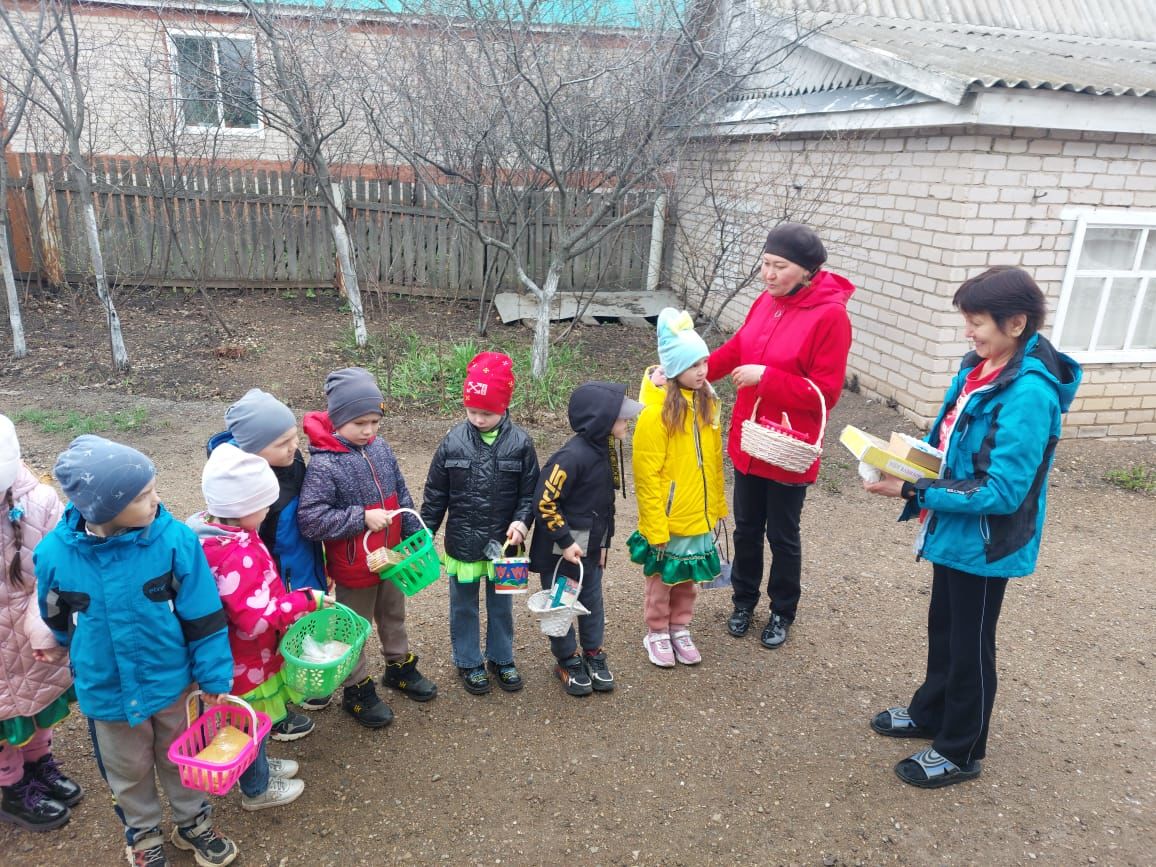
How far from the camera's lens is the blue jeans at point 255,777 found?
2705 millimetres

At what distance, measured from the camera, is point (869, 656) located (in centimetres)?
396

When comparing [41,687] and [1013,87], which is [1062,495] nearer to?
[1013,87]

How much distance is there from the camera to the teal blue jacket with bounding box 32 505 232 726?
2.20 metres

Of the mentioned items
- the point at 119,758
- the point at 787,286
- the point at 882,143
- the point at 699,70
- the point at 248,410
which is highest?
the point at 699,70

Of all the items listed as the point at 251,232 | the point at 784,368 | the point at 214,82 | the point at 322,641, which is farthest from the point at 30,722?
the point at 251,232

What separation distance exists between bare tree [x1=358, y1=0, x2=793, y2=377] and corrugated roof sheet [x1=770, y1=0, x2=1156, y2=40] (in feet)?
4.83

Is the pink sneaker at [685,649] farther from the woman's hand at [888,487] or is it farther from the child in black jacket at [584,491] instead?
the woman's hand at [888,487]

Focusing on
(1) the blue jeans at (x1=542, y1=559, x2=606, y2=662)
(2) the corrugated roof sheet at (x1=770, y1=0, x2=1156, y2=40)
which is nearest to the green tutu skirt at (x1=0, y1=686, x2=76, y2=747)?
(1) the blue jeans at (x1=542, y1=559, x2=606, y2=662)

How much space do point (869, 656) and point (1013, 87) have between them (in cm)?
467

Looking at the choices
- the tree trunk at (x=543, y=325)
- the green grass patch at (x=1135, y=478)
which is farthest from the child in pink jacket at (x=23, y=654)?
the green grass patch at (x=1135, y=478)

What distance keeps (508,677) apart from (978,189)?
220 inches

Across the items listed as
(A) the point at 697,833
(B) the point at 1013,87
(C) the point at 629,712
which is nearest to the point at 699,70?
(B) the point at 1013,87

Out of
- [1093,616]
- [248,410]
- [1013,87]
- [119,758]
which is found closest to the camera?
[119,758]

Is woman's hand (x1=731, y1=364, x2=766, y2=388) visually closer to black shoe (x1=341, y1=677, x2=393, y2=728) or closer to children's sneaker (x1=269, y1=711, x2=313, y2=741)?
black shoe (x1=341, y1=677, x2=393, y2=728)
